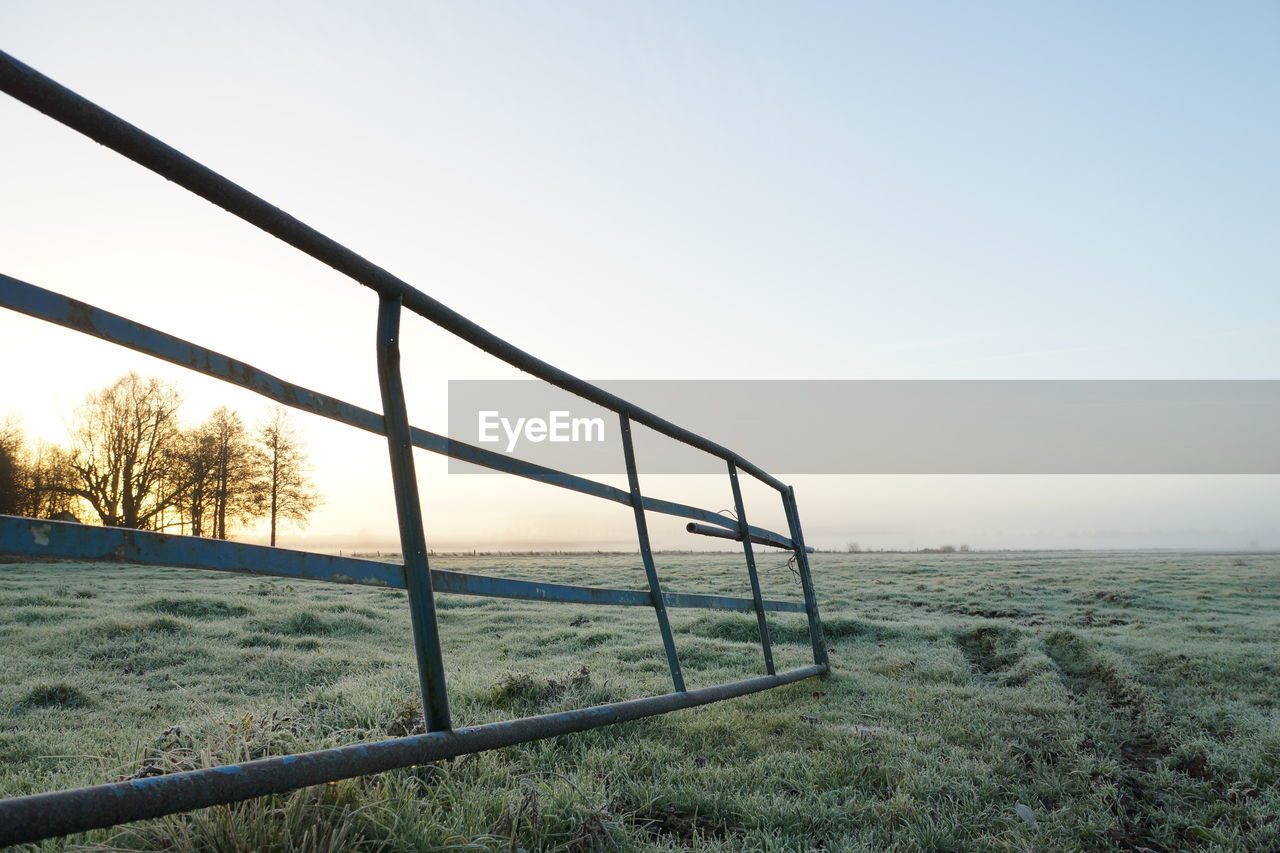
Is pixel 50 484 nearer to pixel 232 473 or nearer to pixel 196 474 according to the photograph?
pixel 196 474

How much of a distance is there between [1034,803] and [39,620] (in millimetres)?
9129

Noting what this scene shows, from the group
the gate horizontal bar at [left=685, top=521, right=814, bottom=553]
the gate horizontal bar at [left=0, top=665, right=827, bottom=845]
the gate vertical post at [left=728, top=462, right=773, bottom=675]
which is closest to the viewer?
the gate horizontal bar at [left=0, top=665, right=827, bottom=845]

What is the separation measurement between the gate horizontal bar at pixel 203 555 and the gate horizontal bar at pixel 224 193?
725 millimetres

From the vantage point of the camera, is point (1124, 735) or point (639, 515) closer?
point (639, 515)

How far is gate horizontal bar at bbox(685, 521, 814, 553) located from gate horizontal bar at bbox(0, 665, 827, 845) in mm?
2046

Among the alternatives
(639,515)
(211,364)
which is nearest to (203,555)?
(211,364)

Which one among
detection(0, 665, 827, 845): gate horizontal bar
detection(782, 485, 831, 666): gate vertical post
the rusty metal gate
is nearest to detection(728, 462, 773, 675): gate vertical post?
detection(782, 485, 831, 666): gate vertical post

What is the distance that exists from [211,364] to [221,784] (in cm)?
87

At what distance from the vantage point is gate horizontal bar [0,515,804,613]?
1.22 m

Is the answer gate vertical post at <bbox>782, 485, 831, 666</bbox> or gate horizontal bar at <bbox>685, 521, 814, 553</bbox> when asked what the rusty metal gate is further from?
gate vertical post at <bbox>782, 485, 831, 666</bbox>

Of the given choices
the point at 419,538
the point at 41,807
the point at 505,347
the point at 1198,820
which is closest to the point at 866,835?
the point at 1198,820

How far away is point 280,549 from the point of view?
1.69 m

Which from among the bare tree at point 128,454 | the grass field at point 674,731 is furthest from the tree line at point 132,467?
the grass field at point 674,731

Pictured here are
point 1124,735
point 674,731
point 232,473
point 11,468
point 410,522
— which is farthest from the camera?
point 232,473
